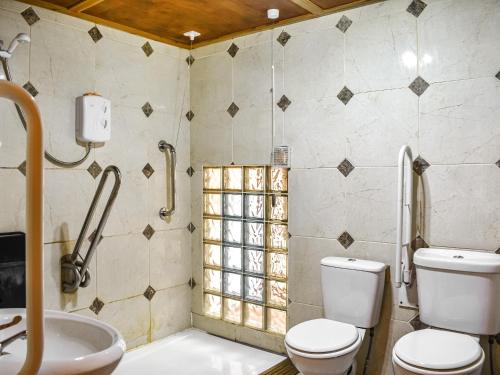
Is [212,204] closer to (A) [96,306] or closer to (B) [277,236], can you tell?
(B) [277,236]

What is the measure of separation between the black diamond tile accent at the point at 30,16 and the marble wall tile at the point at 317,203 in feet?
5.46

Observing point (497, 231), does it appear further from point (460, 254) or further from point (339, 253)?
point (339, 253)

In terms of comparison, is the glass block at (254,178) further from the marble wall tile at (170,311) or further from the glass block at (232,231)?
the marble wall tile at (170,311)

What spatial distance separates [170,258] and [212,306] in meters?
0.47

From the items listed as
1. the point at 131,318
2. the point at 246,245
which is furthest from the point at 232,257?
the point at 131,318

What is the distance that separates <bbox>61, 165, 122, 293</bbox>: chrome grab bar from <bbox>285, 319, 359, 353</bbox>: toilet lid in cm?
117

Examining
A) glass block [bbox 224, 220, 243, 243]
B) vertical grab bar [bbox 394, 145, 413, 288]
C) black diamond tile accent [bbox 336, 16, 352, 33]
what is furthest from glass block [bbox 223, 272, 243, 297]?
black diamond tile accent [bbox 336, 16, 352, 33]

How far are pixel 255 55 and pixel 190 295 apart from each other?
5.85 ft

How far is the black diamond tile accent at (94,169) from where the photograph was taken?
104 inches

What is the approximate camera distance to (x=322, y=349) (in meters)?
1.97

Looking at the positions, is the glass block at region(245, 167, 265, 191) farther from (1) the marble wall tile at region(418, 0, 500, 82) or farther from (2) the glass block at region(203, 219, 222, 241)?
(1) the marble wall tile at region(418, 0, 500, 82)

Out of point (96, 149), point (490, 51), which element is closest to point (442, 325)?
point (490, 51)

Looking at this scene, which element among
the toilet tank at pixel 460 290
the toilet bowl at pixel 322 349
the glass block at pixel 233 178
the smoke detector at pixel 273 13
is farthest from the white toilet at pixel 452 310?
the smoke detector at pixel 273 13

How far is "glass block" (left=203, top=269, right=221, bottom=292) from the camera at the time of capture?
316 cm
